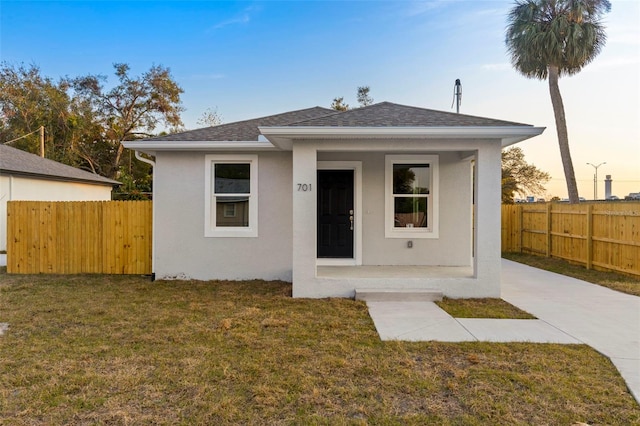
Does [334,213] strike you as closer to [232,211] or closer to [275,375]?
[232,211]

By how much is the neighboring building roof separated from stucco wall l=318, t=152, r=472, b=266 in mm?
11450

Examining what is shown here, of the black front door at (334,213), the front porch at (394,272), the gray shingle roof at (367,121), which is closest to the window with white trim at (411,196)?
the front porch at (394,272)

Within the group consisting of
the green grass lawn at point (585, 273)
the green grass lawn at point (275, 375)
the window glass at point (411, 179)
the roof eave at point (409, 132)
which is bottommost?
the green grass lawn at point (275, 375)

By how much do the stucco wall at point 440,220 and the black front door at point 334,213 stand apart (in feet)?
1.22

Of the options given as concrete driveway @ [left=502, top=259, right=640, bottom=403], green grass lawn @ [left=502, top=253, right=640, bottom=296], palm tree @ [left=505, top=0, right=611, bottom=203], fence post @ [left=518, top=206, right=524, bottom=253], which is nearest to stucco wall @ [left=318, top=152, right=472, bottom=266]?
concrete driveway @ [left=502, top=259, right=640, bottom=403]

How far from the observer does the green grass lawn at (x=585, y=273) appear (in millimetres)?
7590

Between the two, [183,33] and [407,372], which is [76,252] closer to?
[407,372]

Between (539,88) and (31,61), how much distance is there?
2980cm

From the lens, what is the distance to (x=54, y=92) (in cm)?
2445

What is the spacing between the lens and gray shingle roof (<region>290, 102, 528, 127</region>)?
253 inches

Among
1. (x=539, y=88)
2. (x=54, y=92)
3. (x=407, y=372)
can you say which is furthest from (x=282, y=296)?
(x=54, y=92)

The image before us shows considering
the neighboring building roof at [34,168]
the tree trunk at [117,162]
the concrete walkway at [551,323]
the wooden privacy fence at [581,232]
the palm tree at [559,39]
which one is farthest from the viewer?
the tree trunk at [117,162]

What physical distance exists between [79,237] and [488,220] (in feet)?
29.9

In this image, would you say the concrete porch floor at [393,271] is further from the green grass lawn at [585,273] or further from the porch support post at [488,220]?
the green grass lawn at [585,273]
